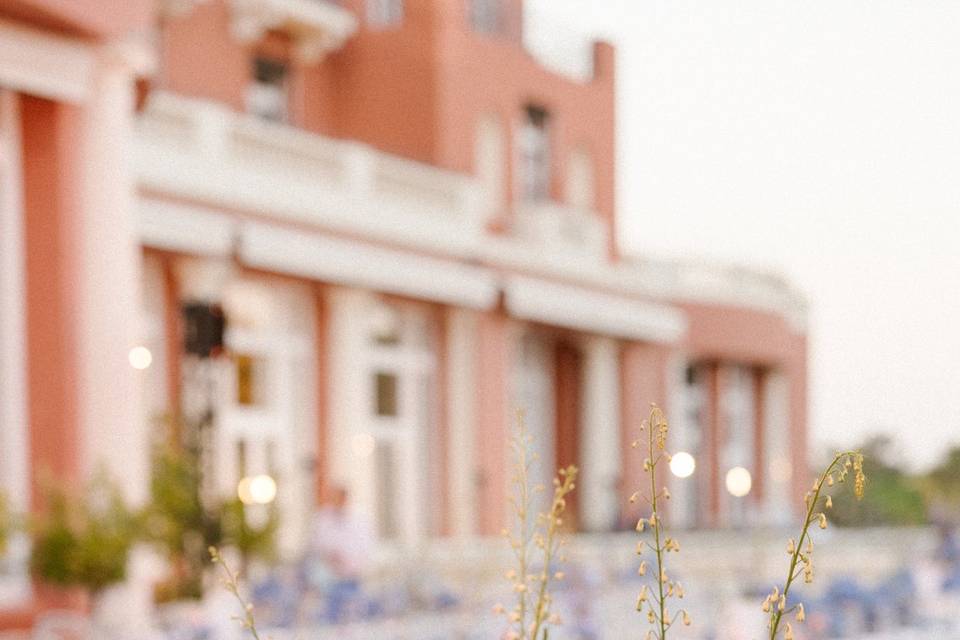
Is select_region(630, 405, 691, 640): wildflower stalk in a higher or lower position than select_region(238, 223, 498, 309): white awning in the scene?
lower

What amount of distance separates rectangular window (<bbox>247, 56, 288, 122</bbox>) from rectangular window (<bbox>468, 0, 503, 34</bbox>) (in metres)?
2.78

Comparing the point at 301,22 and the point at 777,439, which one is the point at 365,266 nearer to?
the point at 301,22

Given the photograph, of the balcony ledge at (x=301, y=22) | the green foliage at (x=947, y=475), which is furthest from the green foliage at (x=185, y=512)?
the green foliage at (x=947, y=475)

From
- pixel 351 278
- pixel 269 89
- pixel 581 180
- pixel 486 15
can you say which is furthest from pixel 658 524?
pixel 581 180

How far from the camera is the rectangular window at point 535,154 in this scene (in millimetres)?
20484

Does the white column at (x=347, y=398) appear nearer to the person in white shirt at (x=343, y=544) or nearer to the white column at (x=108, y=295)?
the person in white shirt at (x=343, y=544)

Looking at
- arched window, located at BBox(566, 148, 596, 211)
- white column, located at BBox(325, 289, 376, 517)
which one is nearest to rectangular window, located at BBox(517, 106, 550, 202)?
arched window, located at BBox(566, 148, 596, 211)

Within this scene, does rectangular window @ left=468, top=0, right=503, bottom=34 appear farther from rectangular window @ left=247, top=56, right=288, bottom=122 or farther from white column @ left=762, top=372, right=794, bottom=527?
white column @ left=762, top=372, right=794, bottom=527

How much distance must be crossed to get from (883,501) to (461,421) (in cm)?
1584

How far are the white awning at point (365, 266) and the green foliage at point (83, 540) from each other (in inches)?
268

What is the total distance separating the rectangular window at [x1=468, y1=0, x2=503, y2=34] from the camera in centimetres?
1994

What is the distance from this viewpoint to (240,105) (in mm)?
17500

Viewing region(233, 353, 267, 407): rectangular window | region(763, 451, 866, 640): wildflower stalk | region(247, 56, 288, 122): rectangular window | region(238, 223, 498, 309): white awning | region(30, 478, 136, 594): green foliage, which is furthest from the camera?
region(247, 56, 288, 122): rectangular window

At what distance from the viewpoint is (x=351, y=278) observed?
15.7 m
